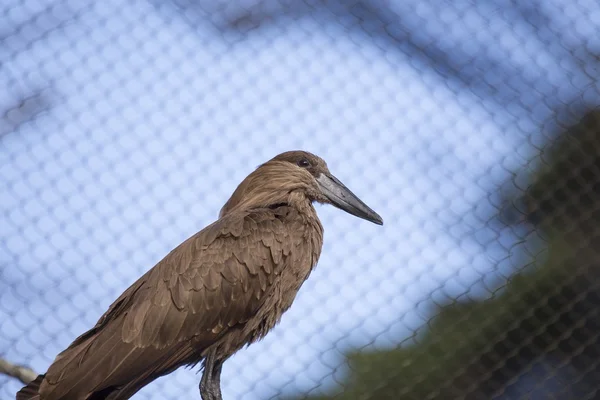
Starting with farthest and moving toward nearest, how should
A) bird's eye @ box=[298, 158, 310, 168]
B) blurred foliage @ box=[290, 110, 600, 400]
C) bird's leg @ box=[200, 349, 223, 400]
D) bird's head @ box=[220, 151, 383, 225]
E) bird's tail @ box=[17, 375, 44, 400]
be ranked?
blurred foliage @ box=[290, 110, 600, 400] < bird's eye @ box=[298, 158, 310, 168] < bird's head @ box=[220, 151, 383, 225] < bird's leg @ box=[200, 349, 223, 400] < bird's tail @ box=[17, 375, 44, 400]

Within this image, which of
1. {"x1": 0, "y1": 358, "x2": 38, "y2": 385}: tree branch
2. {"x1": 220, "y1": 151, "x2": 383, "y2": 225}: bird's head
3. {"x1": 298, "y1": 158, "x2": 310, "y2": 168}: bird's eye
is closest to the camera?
{"x1": 0, "y1": 358, "x2": 38, "y2": 385}: tree branch

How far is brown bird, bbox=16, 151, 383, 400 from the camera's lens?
320 centimetres

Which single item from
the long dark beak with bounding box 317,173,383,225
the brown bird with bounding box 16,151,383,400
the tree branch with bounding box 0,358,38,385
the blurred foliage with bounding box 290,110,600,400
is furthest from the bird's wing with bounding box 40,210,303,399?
the blurred foliage with bounding box 290,110,600,400

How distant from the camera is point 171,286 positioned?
335 cm

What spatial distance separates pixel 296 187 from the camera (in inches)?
150

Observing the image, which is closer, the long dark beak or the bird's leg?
the bird's leg

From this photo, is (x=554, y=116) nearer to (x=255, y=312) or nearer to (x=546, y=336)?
(x=546, y=336)

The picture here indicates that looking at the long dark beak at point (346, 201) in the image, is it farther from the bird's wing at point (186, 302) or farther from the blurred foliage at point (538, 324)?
the blurred foliage at point (538, 324)

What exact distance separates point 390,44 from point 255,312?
1.81 meters

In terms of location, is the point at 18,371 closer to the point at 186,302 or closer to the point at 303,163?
the point at 186,302

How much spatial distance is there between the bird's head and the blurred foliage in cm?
96

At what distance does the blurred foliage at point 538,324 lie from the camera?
470cm

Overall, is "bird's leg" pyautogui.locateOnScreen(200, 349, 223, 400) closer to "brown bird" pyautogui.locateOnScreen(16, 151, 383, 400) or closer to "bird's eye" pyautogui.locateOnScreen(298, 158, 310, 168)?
"brown bird" pyautogui.locateOnScreen(16, 151, 383, 400)

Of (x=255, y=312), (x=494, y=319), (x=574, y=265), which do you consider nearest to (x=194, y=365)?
(x=255, y=312)
